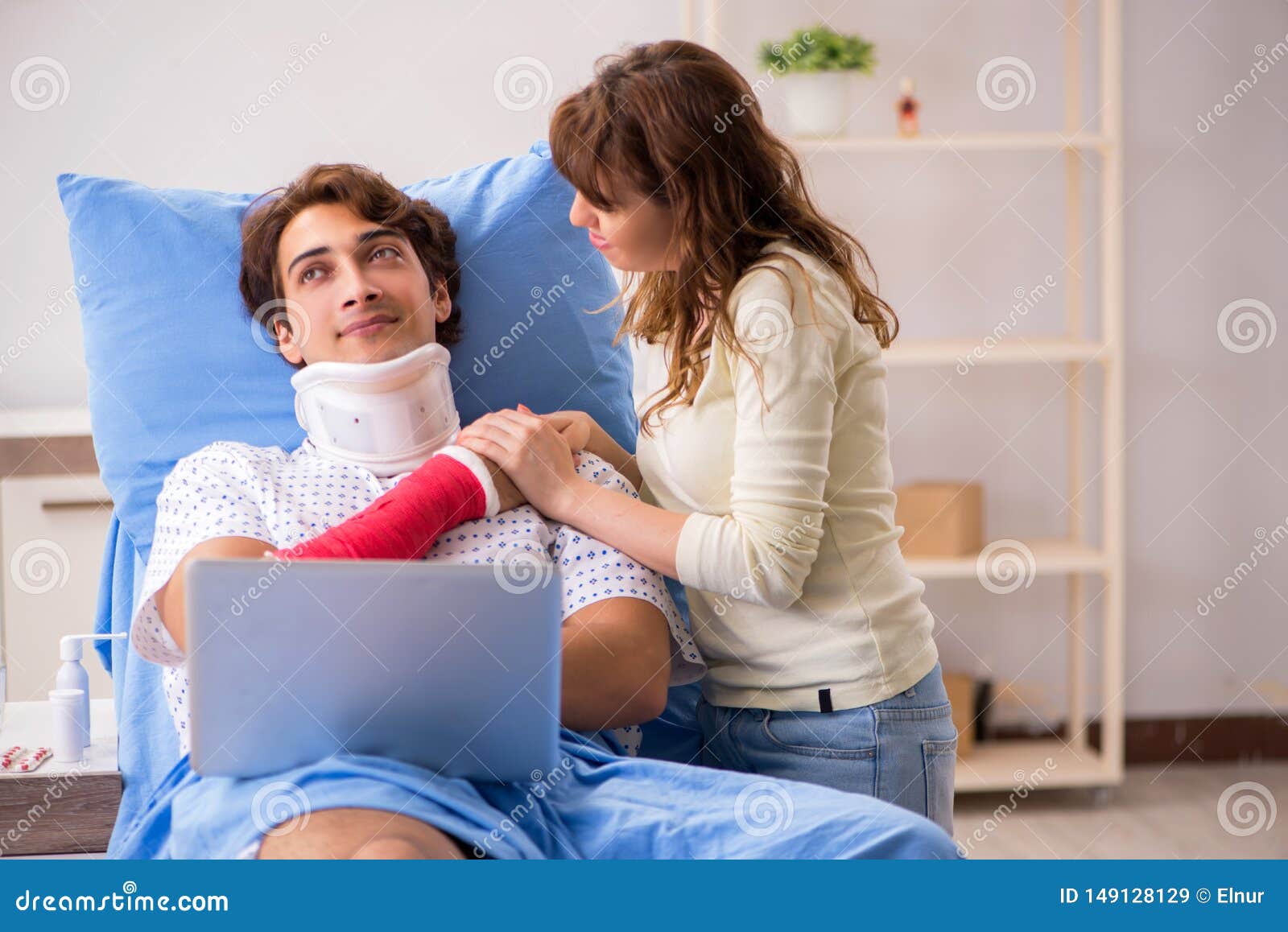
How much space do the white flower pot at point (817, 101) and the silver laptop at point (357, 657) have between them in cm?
196

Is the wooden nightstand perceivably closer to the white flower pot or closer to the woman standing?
the woman standing

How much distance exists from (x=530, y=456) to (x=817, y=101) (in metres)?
1.58

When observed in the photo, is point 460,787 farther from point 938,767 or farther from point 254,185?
point 254,185

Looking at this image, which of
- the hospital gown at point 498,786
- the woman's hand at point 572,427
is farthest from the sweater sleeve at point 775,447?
the woman's hand at point 572,427

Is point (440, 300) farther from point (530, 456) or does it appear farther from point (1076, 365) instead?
point (1076, 365)

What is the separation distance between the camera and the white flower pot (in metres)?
2.66

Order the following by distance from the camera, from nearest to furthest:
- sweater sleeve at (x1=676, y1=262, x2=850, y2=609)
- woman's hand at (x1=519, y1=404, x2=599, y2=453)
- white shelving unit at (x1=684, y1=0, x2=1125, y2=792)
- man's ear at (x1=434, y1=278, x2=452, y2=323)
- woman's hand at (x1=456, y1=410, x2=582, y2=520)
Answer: sweater sleeve at (x1=676, y1=262, x2=850, y2=609) → woman's hand at (x1=456, y1=410, x2=582, y2=520) → woman's hand at (x1=519, y1=404, x2=599, y2=453) → man's ear at (x1=434, y1=278, x2=452, y2=323) → white shelving unit at (x1=684, y1=0, x2=1125, y2=792)

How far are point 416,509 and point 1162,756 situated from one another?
8.05 feet

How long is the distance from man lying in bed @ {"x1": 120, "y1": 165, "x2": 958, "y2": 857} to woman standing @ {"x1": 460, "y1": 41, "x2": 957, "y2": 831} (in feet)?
0.25

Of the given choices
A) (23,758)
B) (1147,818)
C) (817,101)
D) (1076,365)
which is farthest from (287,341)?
(1147,818)

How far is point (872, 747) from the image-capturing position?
1.33 metres

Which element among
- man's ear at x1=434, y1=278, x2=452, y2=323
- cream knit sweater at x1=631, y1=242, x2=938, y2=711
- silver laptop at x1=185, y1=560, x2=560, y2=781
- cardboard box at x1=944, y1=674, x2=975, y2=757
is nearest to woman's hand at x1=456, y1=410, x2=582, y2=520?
cream knit sweater at x1=631, y1=242, x2=938, y2=711

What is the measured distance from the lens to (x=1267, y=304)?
119 inches
